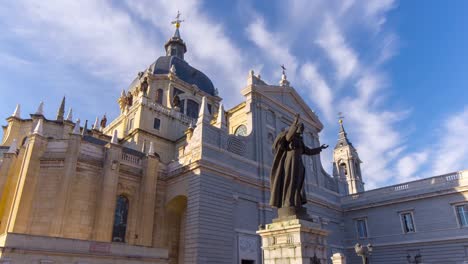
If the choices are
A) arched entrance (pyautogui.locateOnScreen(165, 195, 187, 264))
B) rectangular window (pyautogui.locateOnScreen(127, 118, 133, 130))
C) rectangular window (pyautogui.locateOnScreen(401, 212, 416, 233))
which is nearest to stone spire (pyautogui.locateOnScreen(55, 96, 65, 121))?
rectangular window (pyautogui.locateOnScreen(127, 118, 133, 130))

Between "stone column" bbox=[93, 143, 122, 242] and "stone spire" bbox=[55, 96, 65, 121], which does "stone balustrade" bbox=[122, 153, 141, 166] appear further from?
"stone spire" bbox=[55, 96, 65, 121]

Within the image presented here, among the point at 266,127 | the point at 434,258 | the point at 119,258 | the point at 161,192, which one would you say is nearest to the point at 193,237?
the point at 119,258

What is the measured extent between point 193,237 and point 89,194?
7.19 meters

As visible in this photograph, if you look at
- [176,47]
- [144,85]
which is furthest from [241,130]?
[176,47]

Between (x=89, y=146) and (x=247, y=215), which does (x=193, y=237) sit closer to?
(x=247, y=215)

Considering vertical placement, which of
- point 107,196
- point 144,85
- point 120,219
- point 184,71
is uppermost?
point 184,71

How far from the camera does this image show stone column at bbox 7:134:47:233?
18422 millimetres

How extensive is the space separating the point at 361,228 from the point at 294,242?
25.7 meters

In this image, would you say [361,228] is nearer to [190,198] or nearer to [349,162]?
[190,198]

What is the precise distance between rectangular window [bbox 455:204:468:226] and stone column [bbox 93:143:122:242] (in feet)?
81.5

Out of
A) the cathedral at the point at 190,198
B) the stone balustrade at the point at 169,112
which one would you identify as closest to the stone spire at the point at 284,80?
the cathedral at the point at 190,198

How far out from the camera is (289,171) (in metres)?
9.63

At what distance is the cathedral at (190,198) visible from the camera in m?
19.2

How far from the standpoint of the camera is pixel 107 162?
21.9 meters
